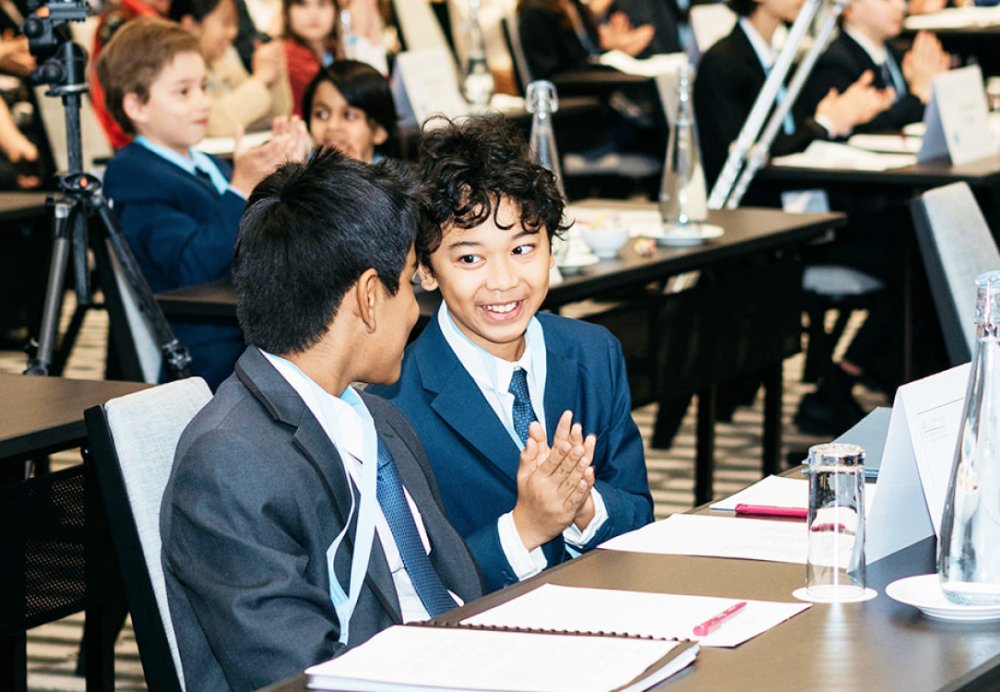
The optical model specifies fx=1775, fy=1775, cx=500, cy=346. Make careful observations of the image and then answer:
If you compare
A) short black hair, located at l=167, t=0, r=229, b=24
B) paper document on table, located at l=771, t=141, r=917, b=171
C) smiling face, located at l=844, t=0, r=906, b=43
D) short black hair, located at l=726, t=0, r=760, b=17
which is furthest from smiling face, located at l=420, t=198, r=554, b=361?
short black hair, located at l=167, t=0, r=229, b=24

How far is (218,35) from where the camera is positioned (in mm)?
5758

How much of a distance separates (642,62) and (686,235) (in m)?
4.63

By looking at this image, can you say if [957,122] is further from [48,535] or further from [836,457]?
[836,457]

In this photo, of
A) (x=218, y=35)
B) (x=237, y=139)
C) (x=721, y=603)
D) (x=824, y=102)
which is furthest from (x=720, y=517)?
(x=218, y=35)

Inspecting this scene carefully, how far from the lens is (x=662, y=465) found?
4.52 meters

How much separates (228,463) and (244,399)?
9cm

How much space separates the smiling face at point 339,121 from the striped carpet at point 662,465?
99cm

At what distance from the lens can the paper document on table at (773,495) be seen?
1.94 metres

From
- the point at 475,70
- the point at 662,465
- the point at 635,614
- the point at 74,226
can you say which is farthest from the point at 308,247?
the point at 475,70

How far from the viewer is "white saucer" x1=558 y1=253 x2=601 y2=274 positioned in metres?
3.38

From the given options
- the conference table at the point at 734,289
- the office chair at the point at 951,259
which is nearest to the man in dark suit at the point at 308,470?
the office chair at the point at 951,259

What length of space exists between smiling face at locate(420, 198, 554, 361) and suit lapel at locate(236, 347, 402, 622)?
0.56m

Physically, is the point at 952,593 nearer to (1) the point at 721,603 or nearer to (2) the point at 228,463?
(1) the point at 721,603

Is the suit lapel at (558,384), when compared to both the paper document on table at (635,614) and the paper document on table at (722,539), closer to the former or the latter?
the paper document on table at (722,539)
